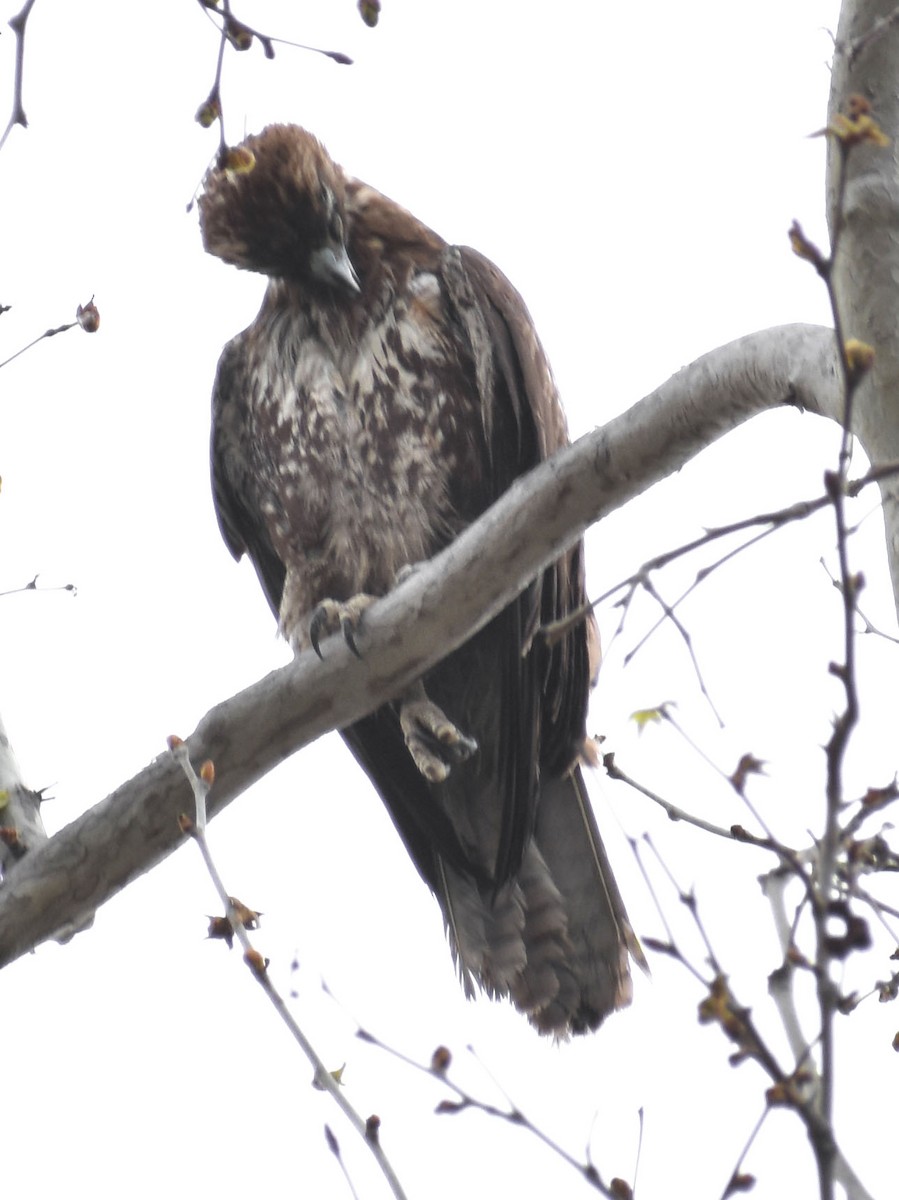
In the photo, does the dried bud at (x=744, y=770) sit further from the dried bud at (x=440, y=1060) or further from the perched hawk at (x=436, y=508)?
the perched hawk at (x=436, y=508)

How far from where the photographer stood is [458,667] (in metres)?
4.40

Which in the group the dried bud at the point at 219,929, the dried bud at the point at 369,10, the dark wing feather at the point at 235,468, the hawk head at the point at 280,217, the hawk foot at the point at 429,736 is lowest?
the dried bud at the point at 219,929

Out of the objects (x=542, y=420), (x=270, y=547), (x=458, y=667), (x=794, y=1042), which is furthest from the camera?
(x=270, y=547)

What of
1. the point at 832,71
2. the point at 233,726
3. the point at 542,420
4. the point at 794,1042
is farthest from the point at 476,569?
the point at 794,1042

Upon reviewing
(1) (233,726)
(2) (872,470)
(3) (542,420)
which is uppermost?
(3) (542,420)

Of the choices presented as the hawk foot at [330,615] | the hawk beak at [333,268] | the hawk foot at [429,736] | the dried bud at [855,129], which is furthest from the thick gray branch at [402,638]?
the hawk beak at [333,268]

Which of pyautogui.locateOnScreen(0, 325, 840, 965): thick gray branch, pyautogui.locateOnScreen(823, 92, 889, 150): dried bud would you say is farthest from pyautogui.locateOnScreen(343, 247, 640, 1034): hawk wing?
pyautogui.locateOnScreen(823, 92, 889, 150): dried bud

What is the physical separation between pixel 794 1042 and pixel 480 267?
2.81 m

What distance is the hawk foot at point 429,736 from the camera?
3.94 metres

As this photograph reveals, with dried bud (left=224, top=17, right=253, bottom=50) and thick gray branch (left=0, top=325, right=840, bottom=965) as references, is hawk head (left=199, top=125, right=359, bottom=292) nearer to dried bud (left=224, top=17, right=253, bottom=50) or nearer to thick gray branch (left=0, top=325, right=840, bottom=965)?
thick gray branch (left=0, top=325, right=840, bottom=965)

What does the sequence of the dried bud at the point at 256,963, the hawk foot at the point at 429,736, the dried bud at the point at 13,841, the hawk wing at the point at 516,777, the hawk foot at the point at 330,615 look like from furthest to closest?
the hawk wing at the point at 516,777 → the hawk foot at the point at 429,736 → the hawk foot at the point at 330,615 → the dried bud at the point at 13,841 → the dried bud at the point at 256,963

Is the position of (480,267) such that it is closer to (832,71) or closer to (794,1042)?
(832,71)

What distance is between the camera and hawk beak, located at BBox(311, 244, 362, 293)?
434 cm

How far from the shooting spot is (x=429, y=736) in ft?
13.5
